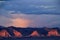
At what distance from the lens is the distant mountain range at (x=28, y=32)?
4.37 ft

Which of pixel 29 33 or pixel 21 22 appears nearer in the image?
pixel 29 33

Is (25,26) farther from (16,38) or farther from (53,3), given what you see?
(53,3)

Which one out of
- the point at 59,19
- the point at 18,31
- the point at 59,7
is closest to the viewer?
the point at 18,31

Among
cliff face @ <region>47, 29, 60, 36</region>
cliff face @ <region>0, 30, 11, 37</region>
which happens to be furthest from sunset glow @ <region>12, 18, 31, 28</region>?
cliff face @ <region>47, 29, 60, 36</region>

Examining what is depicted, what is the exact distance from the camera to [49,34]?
4.42ft

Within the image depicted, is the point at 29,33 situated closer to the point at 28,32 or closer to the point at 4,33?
the point at 28,32

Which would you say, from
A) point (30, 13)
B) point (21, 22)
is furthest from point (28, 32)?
point (30, 13)

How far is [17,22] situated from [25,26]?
10cm

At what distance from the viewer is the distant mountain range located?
1.33m

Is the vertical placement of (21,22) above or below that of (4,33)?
above

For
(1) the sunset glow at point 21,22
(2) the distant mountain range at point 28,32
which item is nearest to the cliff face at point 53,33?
(2) the distant mountain range at point 28,32

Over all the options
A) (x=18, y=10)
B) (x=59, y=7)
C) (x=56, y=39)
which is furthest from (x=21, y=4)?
(x=56, y=39)

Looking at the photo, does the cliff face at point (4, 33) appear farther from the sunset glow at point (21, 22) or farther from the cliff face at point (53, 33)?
the cliff face at point (53, 33)

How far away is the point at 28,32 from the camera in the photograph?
4.38 ft
